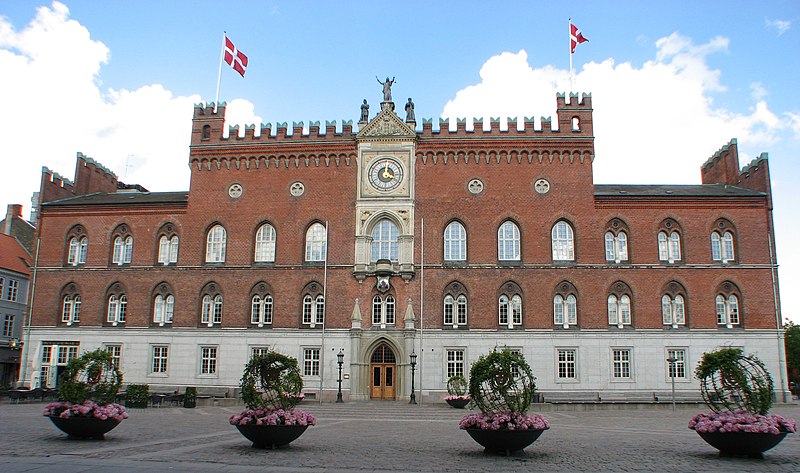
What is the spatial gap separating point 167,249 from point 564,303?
1129 inches

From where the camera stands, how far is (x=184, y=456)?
17156mm

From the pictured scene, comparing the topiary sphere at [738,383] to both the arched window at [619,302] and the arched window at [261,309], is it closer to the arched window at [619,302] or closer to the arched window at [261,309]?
the arched window at [619,302]

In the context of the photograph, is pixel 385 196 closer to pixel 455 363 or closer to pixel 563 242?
pixel 455 363

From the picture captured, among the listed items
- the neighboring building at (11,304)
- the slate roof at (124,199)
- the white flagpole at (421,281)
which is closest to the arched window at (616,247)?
the white flagpole at (421,281)

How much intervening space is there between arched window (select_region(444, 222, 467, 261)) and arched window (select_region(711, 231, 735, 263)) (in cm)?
1688

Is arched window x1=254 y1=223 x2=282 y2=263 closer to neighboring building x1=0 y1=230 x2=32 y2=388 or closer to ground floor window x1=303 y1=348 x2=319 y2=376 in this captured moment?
ground floor window x1=303 y1=348 x2=319 y2=376

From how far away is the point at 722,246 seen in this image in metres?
47.2

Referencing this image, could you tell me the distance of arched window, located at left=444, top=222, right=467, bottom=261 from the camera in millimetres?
48000

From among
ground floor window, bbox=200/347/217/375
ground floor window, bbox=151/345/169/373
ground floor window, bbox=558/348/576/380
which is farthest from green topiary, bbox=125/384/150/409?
ground floor window, bbox=558/348/576/380

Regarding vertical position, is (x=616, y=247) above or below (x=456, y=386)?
above

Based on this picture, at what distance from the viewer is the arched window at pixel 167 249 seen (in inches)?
1984

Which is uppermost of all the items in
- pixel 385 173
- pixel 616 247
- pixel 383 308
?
pixel 385 173

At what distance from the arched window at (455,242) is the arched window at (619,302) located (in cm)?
1030

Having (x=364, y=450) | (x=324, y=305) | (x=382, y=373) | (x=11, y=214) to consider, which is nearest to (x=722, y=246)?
(x=382, y=373)
